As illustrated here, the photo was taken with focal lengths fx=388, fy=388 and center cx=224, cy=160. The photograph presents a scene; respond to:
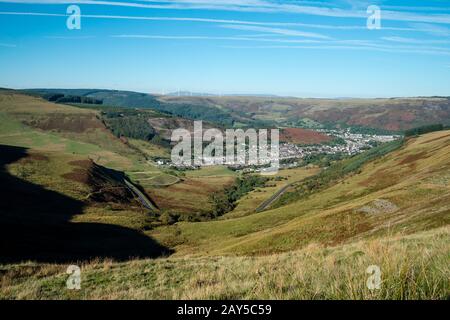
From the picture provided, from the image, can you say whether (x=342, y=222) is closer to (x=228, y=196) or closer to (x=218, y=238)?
(x=218, y=238)

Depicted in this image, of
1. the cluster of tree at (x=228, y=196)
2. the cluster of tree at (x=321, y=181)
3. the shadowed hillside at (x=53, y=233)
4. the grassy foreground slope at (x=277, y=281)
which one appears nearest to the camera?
the grassy foreground slope at (x=277, y=281)

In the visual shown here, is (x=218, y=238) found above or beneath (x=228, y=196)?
above

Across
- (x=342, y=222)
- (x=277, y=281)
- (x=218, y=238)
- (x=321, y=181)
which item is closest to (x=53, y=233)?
(x=218, y=238)

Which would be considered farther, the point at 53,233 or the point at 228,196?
the point at 228,196

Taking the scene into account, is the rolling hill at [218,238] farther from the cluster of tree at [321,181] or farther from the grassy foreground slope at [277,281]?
the cluster of tree at [321,181]

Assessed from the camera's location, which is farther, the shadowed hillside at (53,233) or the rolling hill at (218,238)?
the shadowed hillside at (53,233)

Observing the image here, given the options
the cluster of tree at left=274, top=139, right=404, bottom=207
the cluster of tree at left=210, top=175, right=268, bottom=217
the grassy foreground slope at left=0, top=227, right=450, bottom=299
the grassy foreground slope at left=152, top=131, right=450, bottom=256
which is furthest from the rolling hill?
the cluster of tree at left=274, top=139, right=404, bottom=207

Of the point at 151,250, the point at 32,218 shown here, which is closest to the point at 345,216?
the point at 151,250

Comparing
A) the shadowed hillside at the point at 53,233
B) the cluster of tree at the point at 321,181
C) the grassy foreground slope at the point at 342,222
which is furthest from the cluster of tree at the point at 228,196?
the shadowed hillside at the point at 53,233

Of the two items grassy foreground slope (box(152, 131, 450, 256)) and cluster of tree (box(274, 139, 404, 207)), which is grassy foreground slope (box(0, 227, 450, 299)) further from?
cluster of tree (box(274, 139, 404, 207))

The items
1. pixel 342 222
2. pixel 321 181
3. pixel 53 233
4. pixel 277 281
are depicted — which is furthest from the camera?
pixel 321 181
